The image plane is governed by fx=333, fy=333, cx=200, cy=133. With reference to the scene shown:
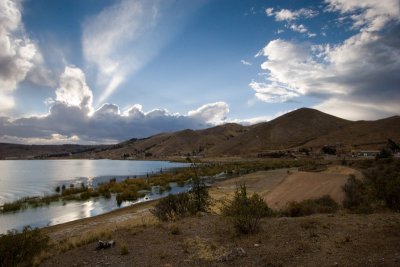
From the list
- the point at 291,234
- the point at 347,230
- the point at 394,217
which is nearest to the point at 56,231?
the point at 291,234

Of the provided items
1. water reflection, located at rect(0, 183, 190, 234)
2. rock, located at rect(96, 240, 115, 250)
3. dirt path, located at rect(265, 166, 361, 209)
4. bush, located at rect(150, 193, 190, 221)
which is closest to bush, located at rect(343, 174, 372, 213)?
dirt path, located at rect(265, 166, 361, 209)

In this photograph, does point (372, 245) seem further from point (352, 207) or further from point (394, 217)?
point (352, 207)

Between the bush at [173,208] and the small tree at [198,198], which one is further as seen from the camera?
the small tree at [198,198]

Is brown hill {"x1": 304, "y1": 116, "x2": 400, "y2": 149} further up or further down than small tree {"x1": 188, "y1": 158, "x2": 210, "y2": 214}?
further up

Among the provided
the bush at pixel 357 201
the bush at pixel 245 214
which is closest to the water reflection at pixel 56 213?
the bush at pixel 245 214

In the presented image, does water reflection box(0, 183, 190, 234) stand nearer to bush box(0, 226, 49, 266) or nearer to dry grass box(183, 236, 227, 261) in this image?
bush box(0, 226, 49, 266)

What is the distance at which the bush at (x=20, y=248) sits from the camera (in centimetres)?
1070

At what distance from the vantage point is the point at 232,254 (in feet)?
32.9

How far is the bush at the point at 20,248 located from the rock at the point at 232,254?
20.7ft

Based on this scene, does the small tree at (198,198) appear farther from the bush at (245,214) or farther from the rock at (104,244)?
the rock at (104,244)

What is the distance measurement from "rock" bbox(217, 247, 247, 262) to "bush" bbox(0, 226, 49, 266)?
6.30 m

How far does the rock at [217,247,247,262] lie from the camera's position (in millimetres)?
9828

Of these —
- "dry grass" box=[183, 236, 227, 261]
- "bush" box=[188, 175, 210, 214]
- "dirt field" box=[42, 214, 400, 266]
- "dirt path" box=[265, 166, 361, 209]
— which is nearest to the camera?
"dirt field" box=[42, 214, 400, 266]

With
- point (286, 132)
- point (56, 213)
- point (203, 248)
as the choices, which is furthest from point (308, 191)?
point (286, 132)
